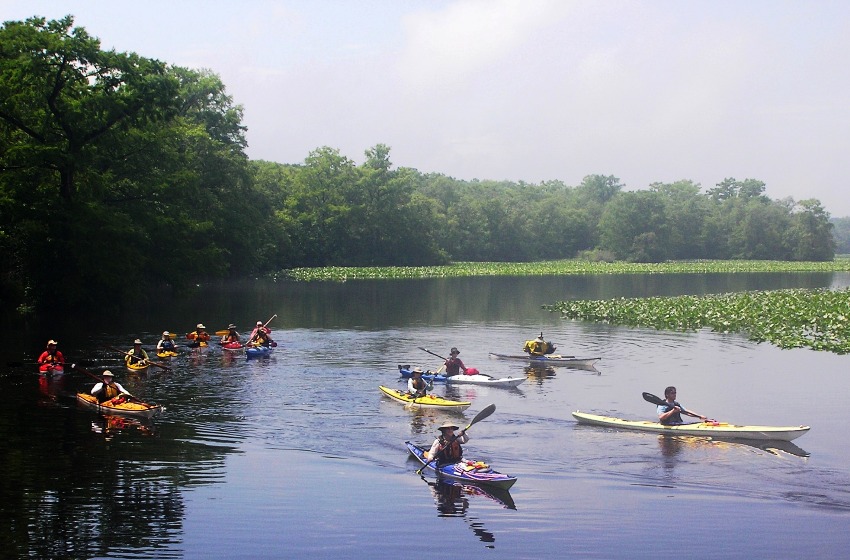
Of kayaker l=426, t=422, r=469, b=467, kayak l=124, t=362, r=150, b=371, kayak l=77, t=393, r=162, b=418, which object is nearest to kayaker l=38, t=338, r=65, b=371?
kayak l=124, t=362, r=150, b=371

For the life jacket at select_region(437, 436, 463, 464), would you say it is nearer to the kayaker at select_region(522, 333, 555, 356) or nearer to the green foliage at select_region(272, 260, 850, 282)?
the kayaker at select_region(522, 333, 555, 356)

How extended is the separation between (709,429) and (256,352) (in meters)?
19.8

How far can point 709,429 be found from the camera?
23109 millimetres

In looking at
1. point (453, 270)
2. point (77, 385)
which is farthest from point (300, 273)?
point (77, 385)

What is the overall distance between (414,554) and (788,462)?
10.3m

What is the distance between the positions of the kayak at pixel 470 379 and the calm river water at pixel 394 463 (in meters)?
0.46

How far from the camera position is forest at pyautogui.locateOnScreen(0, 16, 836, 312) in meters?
46.6

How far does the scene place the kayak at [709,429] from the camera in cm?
2239

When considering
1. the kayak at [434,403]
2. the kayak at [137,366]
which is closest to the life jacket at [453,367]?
the kayak at [434,403]

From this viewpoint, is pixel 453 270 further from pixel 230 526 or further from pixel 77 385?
pixel 230 526

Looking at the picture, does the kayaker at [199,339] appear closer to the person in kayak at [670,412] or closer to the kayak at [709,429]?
the kayak at [709,429]

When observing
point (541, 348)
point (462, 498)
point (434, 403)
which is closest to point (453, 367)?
point (434, 403)

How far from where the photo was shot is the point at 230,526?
16109 millimetres

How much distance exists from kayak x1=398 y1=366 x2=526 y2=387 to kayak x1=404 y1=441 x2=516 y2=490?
11.4m
